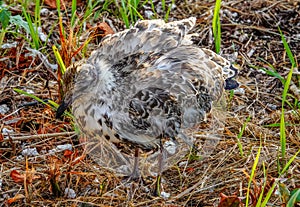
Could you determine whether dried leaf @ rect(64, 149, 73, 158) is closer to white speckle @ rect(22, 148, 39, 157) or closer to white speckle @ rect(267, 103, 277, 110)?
white speckle @ rect(22, 148, 39, 157)

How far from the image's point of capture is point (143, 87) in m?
4.20

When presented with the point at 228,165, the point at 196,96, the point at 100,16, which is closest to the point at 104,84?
the point at 196,96

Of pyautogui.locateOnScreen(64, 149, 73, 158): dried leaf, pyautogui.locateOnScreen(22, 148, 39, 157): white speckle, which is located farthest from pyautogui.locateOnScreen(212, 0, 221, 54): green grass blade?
pyautogui.locateOnScreen(22, 148, 39, 157): white speckle

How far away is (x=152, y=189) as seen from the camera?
441 cm

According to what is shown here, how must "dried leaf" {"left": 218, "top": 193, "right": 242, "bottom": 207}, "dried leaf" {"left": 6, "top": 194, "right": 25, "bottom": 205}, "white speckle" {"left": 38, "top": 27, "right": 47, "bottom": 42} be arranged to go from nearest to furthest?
"dried leaf" {"left": 218, "top": 193, "right": 242, "bottom": 207}, "dried leaf" {"left": 6, "top": 194, "right": 25, "bottom": 205}, "white speckle" {"left": 38, "top": 27, "right": 47, "bottom": 42}

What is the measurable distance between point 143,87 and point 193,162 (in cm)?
80

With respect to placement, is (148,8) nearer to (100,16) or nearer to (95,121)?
(100,16)

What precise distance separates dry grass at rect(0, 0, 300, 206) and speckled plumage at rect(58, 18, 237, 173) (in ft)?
1.16

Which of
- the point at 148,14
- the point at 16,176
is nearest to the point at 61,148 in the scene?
the point at 16,176

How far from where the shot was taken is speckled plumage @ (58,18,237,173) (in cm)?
411

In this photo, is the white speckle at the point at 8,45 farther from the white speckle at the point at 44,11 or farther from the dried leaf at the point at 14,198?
the dried leaf at the point at 14,198

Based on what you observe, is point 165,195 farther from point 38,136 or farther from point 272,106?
point 272,106

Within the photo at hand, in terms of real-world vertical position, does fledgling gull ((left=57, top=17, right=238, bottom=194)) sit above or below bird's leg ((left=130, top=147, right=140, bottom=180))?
above

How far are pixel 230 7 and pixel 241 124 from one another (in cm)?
173
